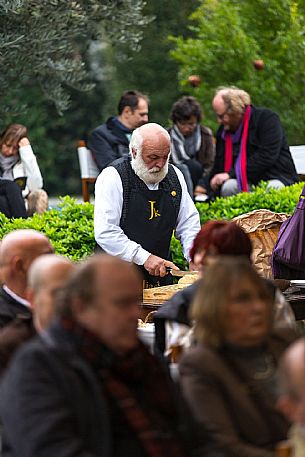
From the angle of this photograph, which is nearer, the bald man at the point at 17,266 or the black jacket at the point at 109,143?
the bald man at the point at 17,266

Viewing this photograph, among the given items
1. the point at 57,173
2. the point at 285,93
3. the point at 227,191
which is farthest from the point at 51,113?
the point at 227,191

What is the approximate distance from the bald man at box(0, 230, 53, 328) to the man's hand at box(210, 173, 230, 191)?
25.2 ft

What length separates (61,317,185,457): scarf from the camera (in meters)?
4.20

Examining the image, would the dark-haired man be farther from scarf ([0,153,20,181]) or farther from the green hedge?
the green hedge

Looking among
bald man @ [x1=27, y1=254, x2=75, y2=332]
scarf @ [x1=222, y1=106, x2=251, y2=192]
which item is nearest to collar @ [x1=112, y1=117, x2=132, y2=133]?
scarf @ [x1=222, y1=106, x2=251, y2=192]

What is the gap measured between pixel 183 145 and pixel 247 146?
3.10ft

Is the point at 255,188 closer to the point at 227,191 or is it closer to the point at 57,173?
the point at 227,191

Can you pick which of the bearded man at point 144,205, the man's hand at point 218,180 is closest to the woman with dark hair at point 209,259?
the bearded man at point 144,205

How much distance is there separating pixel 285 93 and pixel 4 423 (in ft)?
43.8

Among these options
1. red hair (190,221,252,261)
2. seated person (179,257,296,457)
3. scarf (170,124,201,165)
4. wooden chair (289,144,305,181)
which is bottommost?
wooden chair (289,144,305,181)

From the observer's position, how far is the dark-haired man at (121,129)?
12.4m

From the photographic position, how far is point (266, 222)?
8977mm

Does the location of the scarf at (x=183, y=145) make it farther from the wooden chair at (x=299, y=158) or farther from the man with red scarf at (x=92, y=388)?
the man with red scarf at (x=92, y=388)

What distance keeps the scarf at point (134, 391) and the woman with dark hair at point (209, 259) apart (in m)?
0.90
